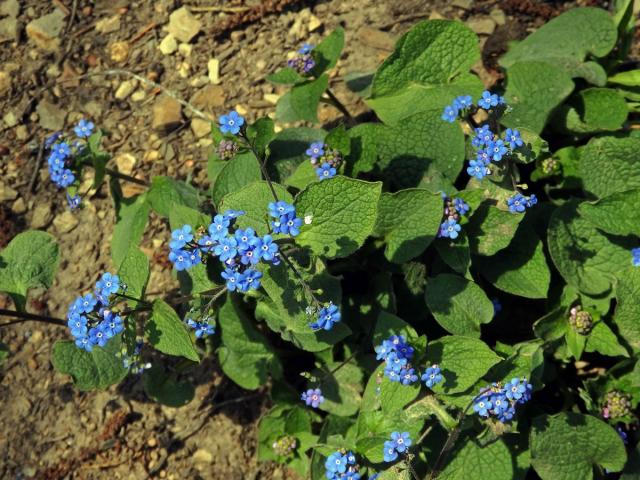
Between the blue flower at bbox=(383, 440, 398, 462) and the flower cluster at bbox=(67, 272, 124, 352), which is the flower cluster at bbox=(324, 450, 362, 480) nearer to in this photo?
the blue flower at bbox=(383, 440, 398, 462)

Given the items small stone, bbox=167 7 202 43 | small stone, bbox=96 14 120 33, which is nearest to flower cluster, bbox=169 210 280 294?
small stone, bbox=167 7 202 43

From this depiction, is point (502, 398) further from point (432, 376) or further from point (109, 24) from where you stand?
point (109, 24)

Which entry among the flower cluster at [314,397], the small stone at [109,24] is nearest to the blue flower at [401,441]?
the flower cluster at [314,397]

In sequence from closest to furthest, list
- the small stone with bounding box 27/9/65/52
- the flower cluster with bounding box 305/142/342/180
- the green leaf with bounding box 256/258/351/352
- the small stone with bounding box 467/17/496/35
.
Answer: the green leaf with bounding box 256/258/351/352, the flower cluster with bounding box 305/142/342/180, the small stone with bounding box 467/17/496/35, the small stone with bounding box 27/9/65/52

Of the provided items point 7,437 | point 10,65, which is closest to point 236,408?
point 7,437

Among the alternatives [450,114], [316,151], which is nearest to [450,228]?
[450,114]

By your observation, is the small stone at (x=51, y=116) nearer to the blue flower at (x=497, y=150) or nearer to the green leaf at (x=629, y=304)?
the blue flower at (x=497, y=150)
